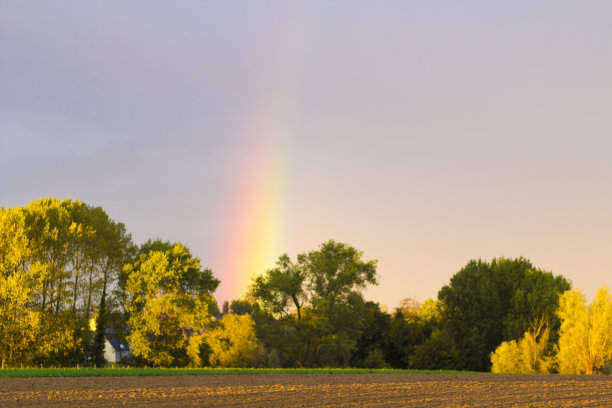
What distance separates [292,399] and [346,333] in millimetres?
40485

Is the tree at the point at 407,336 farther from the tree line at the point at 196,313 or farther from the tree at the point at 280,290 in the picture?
the tree at the point at 280,290

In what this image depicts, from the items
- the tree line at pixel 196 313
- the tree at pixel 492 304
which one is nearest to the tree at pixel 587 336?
the tree line at pixel 196 313

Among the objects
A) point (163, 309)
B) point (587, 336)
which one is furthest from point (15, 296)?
point (587, 336)

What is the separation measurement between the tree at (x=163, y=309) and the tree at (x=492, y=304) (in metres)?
34.5

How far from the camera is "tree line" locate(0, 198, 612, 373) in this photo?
50500 mm

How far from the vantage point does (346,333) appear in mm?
64062

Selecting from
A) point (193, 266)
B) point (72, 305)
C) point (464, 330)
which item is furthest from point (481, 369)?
point (72, 305)

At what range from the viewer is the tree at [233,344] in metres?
56.1

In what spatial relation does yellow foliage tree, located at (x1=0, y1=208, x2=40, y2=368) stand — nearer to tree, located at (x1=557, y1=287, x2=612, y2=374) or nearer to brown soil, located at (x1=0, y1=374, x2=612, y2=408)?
brown soil, located at (x1=0, y1=374, x2=612, y2=408)

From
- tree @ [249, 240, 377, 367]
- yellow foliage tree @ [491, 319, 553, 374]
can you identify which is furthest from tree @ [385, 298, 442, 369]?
yellow foliage tree @ [491, 319, 553, 374]

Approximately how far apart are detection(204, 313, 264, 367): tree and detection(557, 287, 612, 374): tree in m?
27.9

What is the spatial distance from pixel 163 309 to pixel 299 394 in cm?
3046

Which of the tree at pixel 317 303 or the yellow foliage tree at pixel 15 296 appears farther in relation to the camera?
the tree at pixel 317 303

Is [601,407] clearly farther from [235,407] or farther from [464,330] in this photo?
[464,330]
